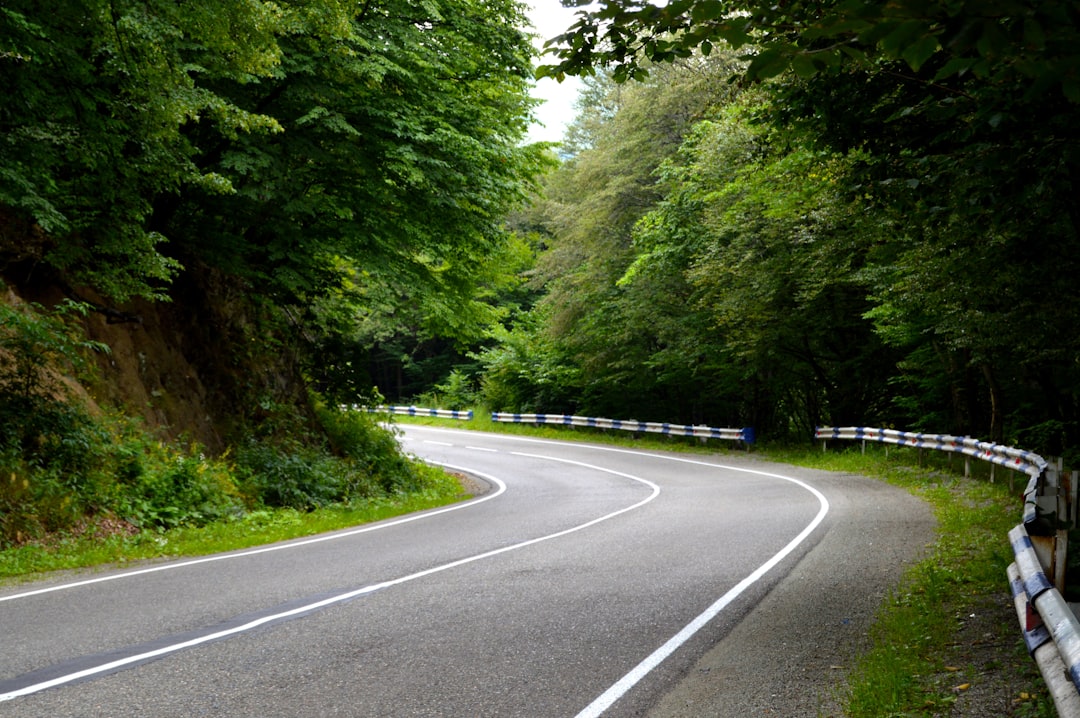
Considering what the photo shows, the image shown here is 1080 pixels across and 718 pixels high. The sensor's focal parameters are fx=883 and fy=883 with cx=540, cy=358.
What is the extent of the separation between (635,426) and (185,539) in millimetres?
22236

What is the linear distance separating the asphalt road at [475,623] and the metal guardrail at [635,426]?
15.3 m

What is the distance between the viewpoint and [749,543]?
10.7 metres

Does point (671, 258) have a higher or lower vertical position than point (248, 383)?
higher

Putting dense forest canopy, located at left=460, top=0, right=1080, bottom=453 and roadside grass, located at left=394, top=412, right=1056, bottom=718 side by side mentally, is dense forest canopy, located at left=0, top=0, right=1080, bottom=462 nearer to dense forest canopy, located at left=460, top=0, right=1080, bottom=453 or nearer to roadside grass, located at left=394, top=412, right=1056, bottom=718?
dense forest canopy, located at left=460, top=0, right=1080, bottom=453

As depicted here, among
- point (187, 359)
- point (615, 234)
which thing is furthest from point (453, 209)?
point (615, 234)

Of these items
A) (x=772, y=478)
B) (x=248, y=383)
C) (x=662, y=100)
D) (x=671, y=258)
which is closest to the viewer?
(x=248, y=383)

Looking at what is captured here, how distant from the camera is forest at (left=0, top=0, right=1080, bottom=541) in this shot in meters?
5.82

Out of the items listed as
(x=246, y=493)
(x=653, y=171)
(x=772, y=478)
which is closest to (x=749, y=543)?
(x=246, y=493)

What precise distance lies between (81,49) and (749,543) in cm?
1001

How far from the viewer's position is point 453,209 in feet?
52.5

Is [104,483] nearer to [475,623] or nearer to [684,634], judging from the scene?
[475,623]

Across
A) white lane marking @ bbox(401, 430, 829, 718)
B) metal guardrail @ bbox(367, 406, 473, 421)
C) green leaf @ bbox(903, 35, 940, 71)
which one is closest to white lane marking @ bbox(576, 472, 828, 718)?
white lane marking @ bbox(401, 430, 829, 718)

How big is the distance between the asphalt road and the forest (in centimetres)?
331

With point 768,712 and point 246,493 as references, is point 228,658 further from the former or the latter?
point 246,493
